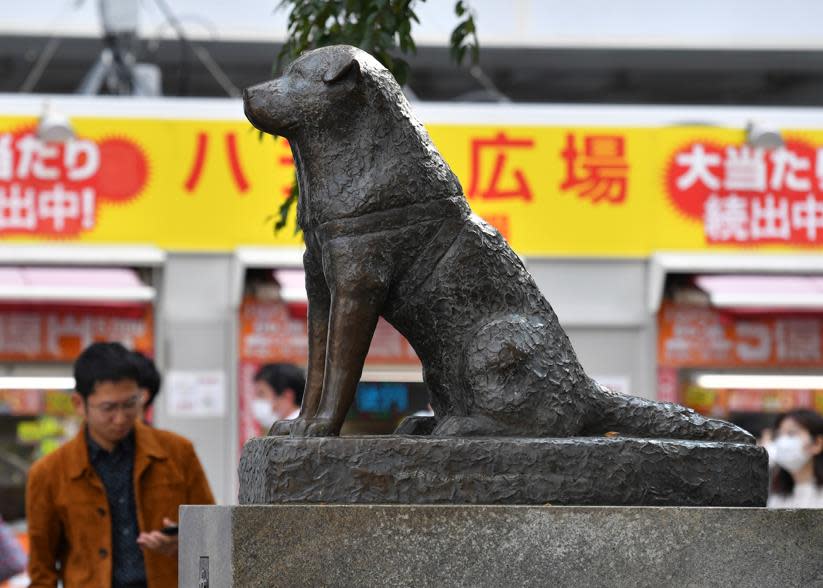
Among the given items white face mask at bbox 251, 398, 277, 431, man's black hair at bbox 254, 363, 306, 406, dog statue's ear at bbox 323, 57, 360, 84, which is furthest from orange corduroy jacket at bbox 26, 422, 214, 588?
white face mask at bbox 251, 398, 277, 431

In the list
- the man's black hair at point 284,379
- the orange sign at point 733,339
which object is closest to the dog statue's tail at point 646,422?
the man's black hair at point 284,379

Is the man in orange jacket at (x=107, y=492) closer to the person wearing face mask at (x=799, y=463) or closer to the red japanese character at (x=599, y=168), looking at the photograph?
the person wearing face mask at (x=799, y=463)

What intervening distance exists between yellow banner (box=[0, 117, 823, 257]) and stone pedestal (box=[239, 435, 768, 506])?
7.56 metres

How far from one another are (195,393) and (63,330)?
1.10 meters

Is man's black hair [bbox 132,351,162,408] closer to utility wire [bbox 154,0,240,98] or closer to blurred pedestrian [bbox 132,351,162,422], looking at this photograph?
blurred pedestrian [bbox 132,351,162,422]

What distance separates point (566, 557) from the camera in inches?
134

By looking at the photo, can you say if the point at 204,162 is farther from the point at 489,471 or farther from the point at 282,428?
the point at 489,471

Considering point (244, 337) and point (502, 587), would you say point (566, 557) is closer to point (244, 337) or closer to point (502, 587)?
point (502, 587)

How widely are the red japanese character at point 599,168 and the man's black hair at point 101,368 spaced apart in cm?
612

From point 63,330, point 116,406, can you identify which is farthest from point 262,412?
point 116,406

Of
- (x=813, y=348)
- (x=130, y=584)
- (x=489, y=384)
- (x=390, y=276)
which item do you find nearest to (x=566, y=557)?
(x=489, y=384)

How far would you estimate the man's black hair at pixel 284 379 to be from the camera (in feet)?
28.4

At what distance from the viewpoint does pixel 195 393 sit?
11.0 m

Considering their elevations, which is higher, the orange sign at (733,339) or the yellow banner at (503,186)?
the yellow banner at (503,186)
